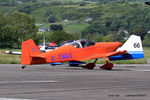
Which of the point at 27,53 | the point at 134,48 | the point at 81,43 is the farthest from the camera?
the point at 81,43

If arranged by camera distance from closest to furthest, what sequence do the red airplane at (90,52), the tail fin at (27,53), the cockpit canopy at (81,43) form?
the tail fin at (27,53) → the red airplane at (90,52) → the cockpit canopy at (81,43)

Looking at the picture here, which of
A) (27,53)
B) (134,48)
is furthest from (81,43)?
(27,53)

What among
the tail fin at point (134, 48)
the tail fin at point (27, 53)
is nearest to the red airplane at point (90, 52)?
the tail fin at point (134, 48)

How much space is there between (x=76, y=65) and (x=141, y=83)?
43.1ft

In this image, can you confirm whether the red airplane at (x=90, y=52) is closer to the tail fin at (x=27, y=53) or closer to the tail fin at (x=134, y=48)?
the tail fin at (x=134, y=48)

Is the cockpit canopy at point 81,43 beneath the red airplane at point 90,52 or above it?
above

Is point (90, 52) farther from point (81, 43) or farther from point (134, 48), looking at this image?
point (134, 48)

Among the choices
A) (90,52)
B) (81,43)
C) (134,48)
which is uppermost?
(81,43)

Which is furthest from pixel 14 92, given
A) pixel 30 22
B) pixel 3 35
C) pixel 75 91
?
pixel 30 22

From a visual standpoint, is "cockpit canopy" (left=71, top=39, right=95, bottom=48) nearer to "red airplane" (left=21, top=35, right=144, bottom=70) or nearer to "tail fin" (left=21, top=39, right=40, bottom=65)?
"red airplane" (left=21, top=35, right=144, bottom=70)

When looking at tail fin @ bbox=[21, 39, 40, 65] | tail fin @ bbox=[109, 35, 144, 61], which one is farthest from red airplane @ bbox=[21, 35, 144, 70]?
tail fin @ bbox=[21, 39, 40, 65]

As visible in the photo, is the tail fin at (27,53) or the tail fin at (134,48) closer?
the tail fin at (27,53)

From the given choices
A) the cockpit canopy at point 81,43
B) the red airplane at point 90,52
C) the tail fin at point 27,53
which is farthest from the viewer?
the cockpit canopy at point 81,43

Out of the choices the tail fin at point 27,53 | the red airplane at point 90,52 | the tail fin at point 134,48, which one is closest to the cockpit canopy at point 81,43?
the red airplane at point 90,52
